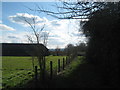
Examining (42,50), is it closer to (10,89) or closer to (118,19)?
(10,89)

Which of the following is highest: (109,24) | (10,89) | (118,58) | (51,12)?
(51,12)

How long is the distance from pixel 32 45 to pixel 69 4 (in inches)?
110

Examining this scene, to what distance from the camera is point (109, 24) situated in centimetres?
650

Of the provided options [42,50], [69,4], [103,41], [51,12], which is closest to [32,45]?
[42,50]

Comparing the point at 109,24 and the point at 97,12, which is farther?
the point at 97,12

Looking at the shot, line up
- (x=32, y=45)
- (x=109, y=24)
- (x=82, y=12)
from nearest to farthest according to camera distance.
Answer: (x=109, y=24) < (x=32, y=45) < (x=82, y=12)

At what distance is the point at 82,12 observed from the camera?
7.41 meters

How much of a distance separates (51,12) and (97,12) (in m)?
2.42

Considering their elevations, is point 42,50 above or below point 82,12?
below

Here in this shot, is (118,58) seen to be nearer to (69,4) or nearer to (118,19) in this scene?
(118,19)

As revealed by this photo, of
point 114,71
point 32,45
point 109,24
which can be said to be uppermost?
point 109,24

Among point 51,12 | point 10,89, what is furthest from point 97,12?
point 10,89

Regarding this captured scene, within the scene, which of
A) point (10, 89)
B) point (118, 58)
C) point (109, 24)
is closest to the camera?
point (118, 58)

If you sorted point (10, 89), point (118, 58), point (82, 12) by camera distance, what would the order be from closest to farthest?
point (118, 58), point (10, 89), point (82, 12)
